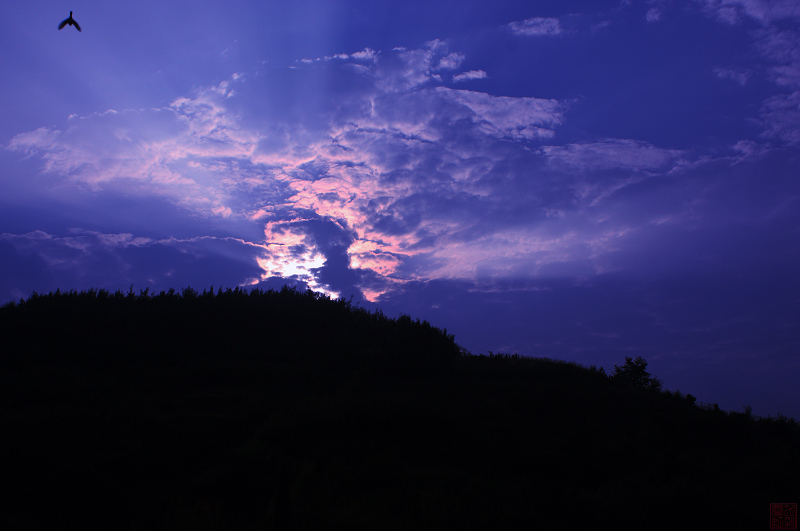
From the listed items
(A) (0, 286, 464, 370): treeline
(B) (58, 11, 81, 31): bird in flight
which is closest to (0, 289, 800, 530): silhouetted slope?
(A) (0, 286, 464, 370): treeline

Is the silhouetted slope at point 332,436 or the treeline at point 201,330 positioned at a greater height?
the treeline at point 201,330

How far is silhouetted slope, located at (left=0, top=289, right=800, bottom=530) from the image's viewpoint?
8.95 metres

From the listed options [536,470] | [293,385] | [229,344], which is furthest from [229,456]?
[229,344]

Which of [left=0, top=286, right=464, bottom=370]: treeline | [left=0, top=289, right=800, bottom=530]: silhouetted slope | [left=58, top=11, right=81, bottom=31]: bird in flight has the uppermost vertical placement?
[left=58, top=11, right=81, bottom=31]: bird in flight

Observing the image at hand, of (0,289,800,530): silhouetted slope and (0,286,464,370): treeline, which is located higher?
(0,286,464,370): treeline

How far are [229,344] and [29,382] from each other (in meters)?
8.36

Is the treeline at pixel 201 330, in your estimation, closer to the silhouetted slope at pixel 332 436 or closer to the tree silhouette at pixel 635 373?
the silhouetted slope at pixel 332 436

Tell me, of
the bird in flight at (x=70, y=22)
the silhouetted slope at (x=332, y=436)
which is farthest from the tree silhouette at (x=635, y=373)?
the bird in flight at (x=70, y=22)

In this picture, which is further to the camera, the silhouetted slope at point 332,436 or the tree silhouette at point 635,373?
the tree silhouette at point 635,373

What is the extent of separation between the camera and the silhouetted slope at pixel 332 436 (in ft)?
29.4

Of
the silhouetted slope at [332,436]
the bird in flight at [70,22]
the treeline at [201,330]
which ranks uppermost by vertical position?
the bird in flight at [70,22]

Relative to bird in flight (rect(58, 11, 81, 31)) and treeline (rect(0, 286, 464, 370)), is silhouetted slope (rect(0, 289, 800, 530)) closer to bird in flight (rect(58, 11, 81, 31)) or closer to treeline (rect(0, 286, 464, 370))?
treeline (rect(0, 286, 464, 370))

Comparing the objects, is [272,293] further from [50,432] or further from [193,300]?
[50,432]

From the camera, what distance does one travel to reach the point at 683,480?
10594mm
